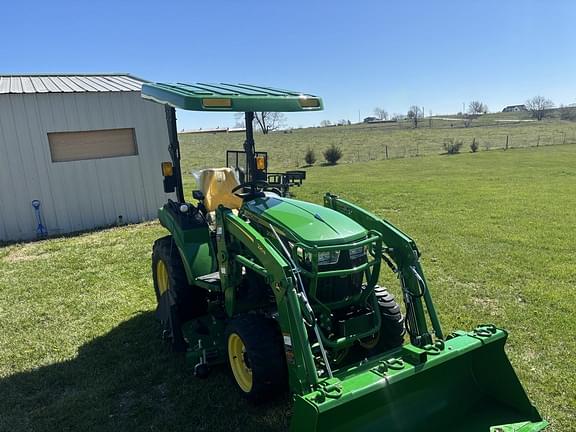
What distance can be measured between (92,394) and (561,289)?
17.2ft

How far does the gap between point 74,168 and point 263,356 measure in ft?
27.0

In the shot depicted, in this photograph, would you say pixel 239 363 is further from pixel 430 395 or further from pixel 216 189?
pixel 216 189

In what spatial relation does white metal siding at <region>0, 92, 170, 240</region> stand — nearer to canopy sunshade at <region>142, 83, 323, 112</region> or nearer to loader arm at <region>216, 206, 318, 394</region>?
canopy sunshade at <region>142, 83, 323, 112</region>

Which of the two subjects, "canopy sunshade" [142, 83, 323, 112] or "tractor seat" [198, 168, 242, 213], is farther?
"tractor seat" [198, 168, 242, 213]

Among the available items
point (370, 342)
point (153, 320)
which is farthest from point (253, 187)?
point (153, 320)

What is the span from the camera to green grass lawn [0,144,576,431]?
139 inches

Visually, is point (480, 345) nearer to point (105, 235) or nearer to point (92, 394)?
point (92, 394)

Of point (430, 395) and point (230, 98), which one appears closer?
point (430, 395)

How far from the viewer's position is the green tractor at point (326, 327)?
2756 millimetres

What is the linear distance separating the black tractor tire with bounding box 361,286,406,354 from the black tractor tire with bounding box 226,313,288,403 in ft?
2.48

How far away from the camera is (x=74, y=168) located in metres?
9.83

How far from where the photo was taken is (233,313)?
3.68m

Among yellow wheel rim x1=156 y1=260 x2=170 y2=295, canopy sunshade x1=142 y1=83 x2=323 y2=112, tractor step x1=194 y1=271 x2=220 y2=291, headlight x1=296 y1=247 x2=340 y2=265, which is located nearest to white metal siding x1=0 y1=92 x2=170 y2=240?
yellow wheel rim x1=156 y1=260 x2=170 y2=295

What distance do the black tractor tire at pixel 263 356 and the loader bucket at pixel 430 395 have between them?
18.4 inches
